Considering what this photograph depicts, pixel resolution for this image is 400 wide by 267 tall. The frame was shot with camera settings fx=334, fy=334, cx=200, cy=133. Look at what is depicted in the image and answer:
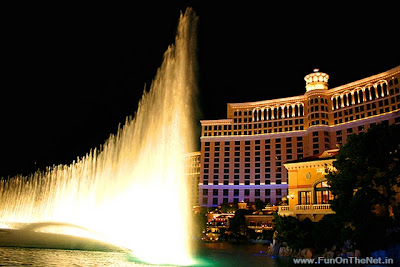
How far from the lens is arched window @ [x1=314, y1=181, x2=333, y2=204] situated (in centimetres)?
3425

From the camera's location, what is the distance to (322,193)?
34.6 m

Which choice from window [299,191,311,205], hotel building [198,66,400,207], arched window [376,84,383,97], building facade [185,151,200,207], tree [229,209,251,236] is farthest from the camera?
building facade [185,151,200,207]

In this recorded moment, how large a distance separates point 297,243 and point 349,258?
5943 mm

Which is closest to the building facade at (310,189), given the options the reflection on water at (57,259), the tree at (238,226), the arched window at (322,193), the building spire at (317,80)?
the arched window at (322,193)

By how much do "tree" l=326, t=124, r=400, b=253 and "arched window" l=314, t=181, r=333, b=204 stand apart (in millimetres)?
4417

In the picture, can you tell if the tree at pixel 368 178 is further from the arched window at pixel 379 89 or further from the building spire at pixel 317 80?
the building spire at pixel 317 80

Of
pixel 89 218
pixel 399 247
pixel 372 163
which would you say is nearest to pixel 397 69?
pixel 372 163

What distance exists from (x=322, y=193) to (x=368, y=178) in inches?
279

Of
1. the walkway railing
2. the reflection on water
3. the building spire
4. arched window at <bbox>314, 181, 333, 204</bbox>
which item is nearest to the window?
arched window at <bbox>314, 181, 333, 204</bbox>

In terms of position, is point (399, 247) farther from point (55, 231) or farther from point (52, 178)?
point (52, 178)

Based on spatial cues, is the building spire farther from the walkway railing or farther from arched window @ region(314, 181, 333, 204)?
the walkway railing

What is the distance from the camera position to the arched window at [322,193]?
34.2 metres

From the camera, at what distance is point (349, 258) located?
25.2 meters

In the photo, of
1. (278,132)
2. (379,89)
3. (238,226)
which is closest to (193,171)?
(278,132)
